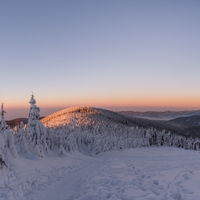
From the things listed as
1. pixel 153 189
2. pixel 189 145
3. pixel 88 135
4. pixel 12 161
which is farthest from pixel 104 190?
pixel 189 145

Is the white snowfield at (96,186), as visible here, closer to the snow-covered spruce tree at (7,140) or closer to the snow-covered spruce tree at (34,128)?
the snow-covered spruce tree at (7,140)

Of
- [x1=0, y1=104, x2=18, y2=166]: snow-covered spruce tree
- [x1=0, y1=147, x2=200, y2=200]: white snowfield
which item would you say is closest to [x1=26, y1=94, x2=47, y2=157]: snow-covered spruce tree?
[x1=0, y1=104, x2=18, y2=166]: snow-covered spruce tree

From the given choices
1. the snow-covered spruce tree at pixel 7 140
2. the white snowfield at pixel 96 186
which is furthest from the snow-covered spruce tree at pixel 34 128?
the white snowfield at pixel 96 186

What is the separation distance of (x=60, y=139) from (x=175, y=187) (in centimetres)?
3624

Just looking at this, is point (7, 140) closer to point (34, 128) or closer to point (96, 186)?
point (34, 128)

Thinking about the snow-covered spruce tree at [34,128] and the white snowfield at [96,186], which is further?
the snow-covered spruce tree at [34,128]

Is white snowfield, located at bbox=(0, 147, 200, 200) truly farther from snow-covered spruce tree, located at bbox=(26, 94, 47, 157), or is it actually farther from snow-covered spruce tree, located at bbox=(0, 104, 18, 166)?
snow-covered spruce tree, located at bbox=(26, 94, 47, 157)

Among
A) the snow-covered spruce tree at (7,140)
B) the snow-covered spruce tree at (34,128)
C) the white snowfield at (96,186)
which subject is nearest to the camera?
the white snowfield at (96,186)

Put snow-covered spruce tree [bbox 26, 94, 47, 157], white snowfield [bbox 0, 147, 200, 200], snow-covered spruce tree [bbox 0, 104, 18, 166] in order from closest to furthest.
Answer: white snowfield [bbox 0, 147, 200, 200] → snow-covered spruce tree [bbox 0, 104, 18, 166] → snow-covered spruce tree [bbox 26, 94, 47, 157]

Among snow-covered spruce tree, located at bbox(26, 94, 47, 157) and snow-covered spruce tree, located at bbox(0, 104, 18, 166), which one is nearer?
snow-covered spruce tree, located at bbox(0, 104, 18, 166)

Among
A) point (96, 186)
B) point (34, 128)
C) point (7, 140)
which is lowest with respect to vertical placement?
point (96, 186)

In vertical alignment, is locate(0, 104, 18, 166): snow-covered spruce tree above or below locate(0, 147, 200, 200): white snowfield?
above

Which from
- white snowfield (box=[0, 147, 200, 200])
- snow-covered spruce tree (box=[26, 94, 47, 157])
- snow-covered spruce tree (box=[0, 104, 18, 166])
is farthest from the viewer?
snow-covered spruce tree (box=[26, 94, 47, 157])

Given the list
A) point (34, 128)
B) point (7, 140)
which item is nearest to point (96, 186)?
point (7, 140)
